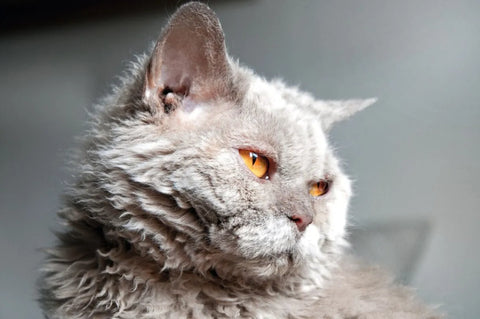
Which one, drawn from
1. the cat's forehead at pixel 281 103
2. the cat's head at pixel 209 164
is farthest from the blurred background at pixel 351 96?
the cat's head at pixel 209 164

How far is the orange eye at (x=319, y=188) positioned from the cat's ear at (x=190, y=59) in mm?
267

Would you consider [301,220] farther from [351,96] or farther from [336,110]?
[351,96]

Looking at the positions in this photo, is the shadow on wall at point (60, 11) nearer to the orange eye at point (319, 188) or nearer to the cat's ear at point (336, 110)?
the cat's ear at point (336, 110)

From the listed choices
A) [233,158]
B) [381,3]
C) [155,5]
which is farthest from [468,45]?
[155,5]

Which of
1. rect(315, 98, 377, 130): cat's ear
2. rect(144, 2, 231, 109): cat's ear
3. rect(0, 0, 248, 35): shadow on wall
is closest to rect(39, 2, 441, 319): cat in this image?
rect(144, 2, 231, 109): cat's ear

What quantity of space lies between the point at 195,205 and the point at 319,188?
313 mm

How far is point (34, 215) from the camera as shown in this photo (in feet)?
5.71

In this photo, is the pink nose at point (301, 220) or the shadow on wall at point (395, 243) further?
the shadow on wall at point (395, 243)

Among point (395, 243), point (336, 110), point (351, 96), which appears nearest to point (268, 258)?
point (336, 110)

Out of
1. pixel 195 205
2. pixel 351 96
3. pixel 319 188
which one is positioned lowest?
pixel 195 205

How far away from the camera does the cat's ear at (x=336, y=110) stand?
121 cm

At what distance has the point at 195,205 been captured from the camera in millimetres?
887

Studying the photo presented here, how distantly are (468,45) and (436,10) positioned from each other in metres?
0.13

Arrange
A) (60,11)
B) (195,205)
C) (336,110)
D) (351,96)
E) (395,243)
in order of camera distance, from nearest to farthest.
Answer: (195,205) → (336,110) → (395,243) → (351,96) → (60,11)
